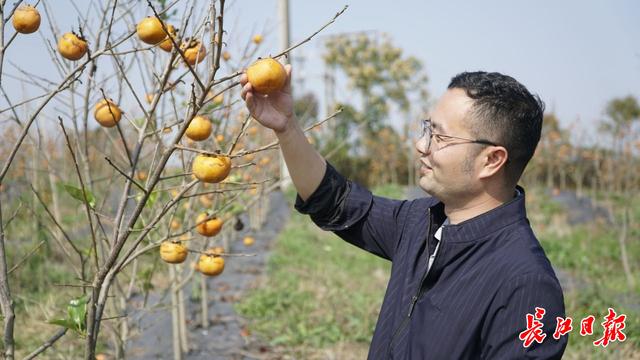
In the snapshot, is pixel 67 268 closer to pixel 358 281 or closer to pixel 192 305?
pixel 192 305

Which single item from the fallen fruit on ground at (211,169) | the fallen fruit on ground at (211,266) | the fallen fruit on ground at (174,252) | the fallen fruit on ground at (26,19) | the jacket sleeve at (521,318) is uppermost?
the fallen fruit on ground at (26,19)

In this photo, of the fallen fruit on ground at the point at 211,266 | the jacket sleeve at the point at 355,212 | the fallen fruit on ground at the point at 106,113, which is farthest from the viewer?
the fallen fruit on ground at the point at 211,266

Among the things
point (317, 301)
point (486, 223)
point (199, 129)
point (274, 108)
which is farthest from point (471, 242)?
point (317, 301)

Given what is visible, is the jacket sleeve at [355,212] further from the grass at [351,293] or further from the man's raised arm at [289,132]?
the grass at [351,293]

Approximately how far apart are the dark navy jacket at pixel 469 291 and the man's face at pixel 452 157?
0.27ft

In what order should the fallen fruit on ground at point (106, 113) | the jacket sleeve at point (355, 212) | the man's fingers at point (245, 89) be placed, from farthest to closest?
the jacket sleeve at point (355, 212)
the fallen fruit on ground at point (106, 113)
the man's fingers at point (245, 89)

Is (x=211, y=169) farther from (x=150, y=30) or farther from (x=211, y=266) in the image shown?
(x=211, y=266)

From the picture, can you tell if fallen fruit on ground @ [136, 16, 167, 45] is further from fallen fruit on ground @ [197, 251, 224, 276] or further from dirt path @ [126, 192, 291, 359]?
dirt path @ [126, 192, 291, 359]

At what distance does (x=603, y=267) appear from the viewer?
6.49m

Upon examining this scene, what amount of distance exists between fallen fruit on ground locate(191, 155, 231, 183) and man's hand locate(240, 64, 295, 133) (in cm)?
19

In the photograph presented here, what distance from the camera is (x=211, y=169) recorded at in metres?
1.21

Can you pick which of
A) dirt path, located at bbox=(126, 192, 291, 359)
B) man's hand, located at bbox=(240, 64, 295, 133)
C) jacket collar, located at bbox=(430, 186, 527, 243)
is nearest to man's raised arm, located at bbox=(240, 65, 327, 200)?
man's hand, located at bbox=(240, 64, 295, 133)

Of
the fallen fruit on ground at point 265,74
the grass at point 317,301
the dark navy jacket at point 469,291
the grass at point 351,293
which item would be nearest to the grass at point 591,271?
the grass at point 351,293

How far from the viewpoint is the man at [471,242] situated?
1199 millimetres
